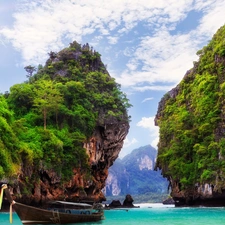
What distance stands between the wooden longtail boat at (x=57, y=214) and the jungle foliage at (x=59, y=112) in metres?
5.72

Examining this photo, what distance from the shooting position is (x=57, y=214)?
16.2 meters

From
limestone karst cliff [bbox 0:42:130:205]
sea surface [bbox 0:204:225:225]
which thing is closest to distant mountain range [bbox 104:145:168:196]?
limestone karst cliff [bbox 0:42:130:205]

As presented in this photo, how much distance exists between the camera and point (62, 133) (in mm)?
31500

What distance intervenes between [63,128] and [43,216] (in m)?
17.7

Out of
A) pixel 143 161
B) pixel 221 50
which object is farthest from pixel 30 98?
pixel 143 161

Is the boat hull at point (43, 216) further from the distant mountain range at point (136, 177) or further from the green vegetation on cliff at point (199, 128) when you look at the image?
the distant mountain range at point (136, 177)

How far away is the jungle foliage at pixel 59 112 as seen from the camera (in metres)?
25.8

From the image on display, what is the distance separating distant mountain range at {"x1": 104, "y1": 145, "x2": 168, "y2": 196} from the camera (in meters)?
157

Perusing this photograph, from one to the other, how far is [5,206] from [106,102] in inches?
647

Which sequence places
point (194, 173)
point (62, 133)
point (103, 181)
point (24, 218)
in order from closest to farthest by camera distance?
point (24, 218), point (62, 133), point (194, 173), point (103, 181)

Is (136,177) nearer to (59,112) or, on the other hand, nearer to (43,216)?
(59,112)

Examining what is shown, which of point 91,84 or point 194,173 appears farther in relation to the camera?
point 91,84

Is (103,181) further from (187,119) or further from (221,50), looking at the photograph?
(221,50)

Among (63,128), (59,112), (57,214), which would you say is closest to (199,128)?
(63,128)
